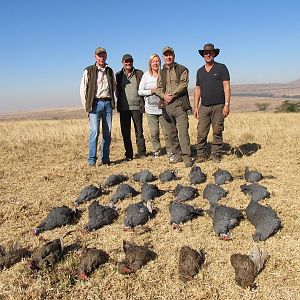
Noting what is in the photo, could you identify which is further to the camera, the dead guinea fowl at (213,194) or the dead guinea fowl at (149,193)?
the dead guinea fowl at (149,193)

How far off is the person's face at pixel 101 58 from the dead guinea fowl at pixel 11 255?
5140mm

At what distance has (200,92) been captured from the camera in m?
8.52

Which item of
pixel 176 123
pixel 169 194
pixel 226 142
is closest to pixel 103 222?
pixel 169 194

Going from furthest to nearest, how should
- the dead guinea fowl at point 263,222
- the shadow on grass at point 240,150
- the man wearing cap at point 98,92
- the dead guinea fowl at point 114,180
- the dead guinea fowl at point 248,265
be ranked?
the shadow on grass at point 240,150
the man wearing cap at point 98,92
the dead guinea fowl at point 114,180
the dead guinea fowl at point 263,222
the dead guinea fowl at point 248,265

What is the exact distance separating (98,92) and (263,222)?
536 cm

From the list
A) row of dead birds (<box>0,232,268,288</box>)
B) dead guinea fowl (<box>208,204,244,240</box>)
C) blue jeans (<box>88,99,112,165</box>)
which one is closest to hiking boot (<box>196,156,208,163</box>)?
blue jeans (<box>88,99,112,165</box>)

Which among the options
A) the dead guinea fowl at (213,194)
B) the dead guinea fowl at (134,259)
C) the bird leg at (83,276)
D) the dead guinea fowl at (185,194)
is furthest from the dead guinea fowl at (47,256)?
the dead guinea fowl at (213,194)

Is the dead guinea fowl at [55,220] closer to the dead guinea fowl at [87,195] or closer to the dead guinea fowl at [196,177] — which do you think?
the dead guinea fowl at [87,195]

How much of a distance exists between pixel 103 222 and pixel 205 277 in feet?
6.53

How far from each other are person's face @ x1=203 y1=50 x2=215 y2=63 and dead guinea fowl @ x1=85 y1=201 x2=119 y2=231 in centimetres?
427

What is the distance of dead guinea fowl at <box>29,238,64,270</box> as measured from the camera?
421 centimetres

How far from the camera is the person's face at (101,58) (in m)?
8.48

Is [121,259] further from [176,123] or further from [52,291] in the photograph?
[176,123]

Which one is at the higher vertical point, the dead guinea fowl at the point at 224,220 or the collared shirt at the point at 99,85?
the collared shirt at the point at 99,85
